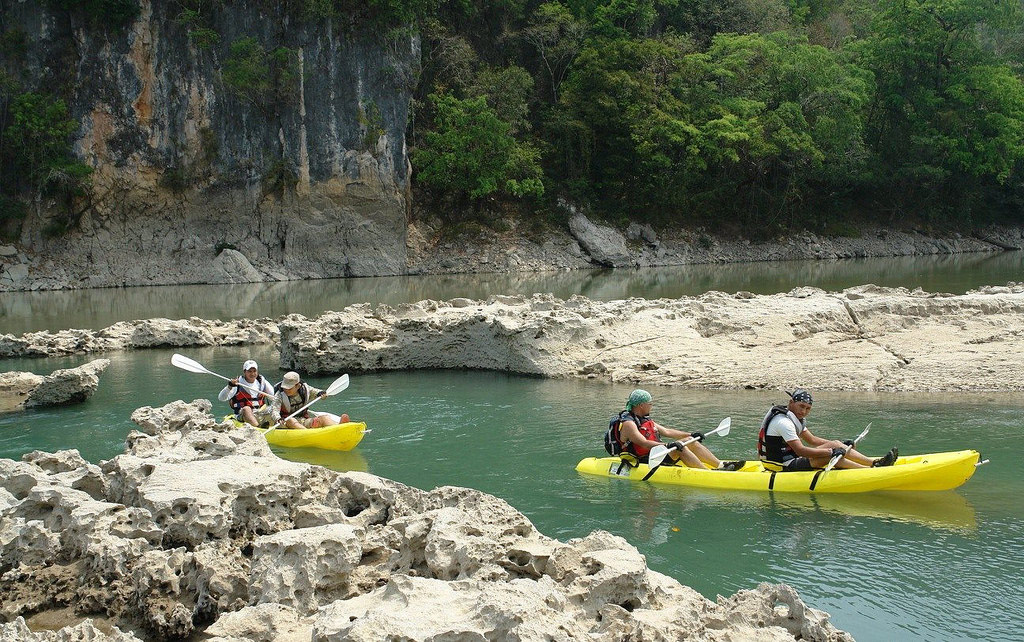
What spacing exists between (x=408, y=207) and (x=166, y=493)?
33136 mm

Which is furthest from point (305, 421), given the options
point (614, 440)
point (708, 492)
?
point (708, 492)

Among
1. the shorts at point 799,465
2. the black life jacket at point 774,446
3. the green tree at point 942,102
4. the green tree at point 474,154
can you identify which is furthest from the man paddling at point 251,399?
the green tree at point 942,102

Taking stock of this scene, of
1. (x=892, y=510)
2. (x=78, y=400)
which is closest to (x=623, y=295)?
(x=78, y=400)

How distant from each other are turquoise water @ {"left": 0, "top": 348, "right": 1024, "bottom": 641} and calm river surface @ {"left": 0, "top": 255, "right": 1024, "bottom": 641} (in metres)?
0.02

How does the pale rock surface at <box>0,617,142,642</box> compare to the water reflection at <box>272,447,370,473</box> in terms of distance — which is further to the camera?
the water reflection at <box>272,447,370,473</box>

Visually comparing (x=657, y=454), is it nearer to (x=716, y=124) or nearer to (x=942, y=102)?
(x=716, y=124)

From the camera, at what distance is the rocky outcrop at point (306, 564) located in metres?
4.27

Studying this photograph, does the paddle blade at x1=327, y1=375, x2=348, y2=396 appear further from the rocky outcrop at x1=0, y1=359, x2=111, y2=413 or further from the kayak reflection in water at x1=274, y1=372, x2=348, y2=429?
the rocky outcrop at x1=0, y1=359, x2=111, y2=413

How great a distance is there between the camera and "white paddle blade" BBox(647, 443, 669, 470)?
357 inches

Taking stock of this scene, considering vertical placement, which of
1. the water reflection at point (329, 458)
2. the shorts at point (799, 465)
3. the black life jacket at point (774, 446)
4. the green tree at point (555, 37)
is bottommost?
the water reflection at point (329, 458)

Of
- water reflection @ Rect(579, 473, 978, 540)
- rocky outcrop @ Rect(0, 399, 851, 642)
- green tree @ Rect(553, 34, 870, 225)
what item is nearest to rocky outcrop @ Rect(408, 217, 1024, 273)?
green tree @ Rect(553, 34, 870, 225)

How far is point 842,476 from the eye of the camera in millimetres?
8617

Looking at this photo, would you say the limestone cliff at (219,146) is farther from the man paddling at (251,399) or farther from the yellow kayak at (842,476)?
the yellow kayak at (842,476)

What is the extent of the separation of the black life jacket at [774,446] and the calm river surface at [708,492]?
0.44 meters
